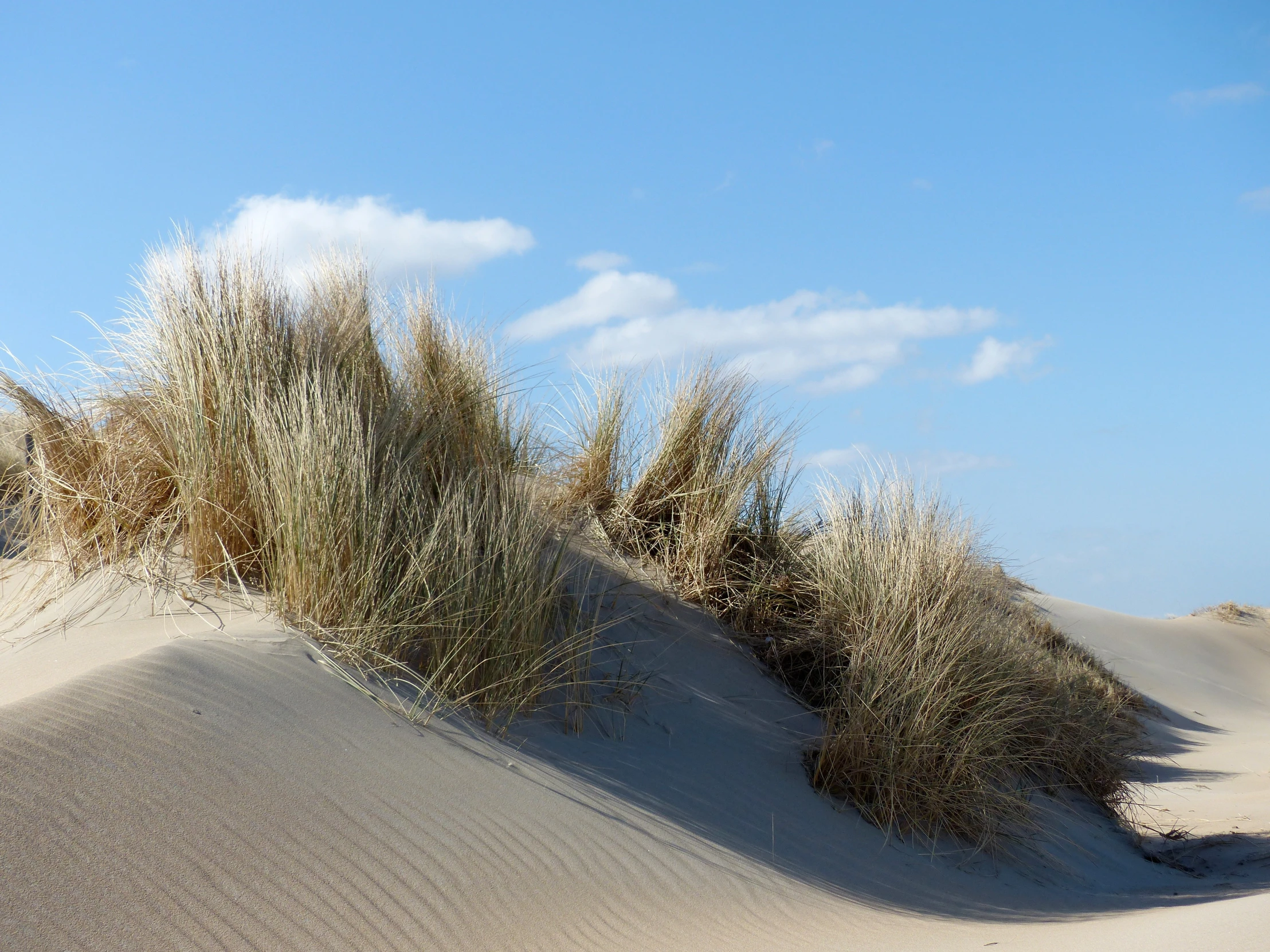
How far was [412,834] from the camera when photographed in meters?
2.89

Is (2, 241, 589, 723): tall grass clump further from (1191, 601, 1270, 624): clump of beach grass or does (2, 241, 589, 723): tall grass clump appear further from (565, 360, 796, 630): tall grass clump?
(1191, 601, 1270, 624): clump of beach grass

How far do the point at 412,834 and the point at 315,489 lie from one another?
1.59m

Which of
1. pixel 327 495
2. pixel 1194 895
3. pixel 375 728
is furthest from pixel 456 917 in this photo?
Answer: pixel 1194 895

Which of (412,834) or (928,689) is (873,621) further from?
(412,834)

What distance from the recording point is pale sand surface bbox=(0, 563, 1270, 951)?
2395 millimetres

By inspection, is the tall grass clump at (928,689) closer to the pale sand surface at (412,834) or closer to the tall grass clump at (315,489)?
the pale sand surface at (412,834)

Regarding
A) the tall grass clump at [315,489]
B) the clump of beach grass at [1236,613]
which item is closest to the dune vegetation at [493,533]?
the tall grass clump at [315,489]

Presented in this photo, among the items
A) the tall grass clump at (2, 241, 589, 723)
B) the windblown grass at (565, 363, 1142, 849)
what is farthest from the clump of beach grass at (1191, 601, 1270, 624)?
the tall grass clump at (2, 241, 589, 723)

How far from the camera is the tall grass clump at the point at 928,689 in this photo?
4727mm

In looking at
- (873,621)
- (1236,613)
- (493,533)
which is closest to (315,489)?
(493,533)

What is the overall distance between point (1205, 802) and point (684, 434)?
5485 mm

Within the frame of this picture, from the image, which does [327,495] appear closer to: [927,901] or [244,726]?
[244,726]

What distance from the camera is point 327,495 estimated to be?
3.92m

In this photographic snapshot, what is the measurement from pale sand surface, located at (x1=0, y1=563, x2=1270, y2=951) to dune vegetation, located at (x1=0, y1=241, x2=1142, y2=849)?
0.99ft
